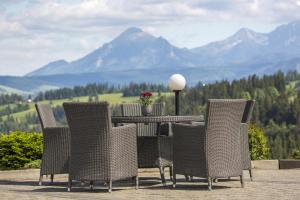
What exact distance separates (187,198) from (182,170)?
945 mm

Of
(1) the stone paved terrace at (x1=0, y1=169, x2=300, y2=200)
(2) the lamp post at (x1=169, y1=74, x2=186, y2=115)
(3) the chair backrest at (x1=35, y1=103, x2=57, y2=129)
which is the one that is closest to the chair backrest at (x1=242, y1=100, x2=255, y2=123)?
(1) the stone paved terrace at (x1=0, y1=169, x2=300, y2=200)

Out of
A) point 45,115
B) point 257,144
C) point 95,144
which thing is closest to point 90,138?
point 95,144

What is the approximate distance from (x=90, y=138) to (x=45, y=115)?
62.0 inches

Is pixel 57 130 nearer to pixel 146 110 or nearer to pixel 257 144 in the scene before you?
pixel 146 110

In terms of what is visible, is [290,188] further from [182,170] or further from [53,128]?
[53,128]

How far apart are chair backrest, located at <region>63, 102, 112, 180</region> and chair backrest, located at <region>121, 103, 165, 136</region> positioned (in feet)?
9.06

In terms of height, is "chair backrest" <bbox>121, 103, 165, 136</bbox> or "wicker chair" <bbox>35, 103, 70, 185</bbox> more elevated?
"chair backrest" <bbox>121, 103, 165, 136</bbox>

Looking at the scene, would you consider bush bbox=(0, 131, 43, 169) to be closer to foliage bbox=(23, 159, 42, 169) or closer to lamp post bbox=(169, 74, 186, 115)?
foliage bbox=(23, 159, 42, 169)

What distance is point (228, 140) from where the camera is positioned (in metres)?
7.47

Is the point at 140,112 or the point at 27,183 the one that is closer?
the point at 27,183

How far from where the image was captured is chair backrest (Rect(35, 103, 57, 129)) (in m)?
8.46

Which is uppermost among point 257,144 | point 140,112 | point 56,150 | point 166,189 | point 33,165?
point 140,112

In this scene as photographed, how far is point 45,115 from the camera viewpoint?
8.65 metres

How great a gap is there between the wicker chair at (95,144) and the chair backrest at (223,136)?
0.97m
